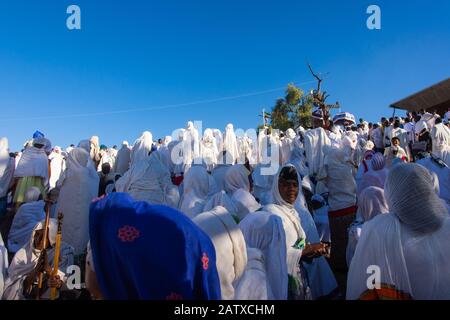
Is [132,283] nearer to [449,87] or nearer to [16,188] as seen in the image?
[16,188]

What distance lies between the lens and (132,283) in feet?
4.73

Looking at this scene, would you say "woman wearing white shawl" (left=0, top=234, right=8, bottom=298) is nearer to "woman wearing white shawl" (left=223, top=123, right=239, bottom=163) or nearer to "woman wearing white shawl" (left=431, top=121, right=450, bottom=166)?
"woman wearing white shawl" (left=223, top=123, right=239, bottom=163)

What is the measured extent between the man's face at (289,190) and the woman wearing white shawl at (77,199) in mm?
3271

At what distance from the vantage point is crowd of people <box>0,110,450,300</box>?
56.3 inches

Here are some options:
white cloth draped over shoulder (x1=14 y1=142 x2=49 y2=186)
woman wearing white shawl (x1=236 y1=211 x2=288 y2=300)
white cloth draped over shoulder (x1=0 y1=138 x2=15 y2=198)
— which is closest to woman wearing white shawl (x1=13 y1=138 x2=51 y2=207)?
white cloth draped over shoulder (x1=14 y1=142 x2=49 y2=186)

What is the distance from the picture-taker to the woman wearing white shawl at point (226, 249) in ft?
6.11

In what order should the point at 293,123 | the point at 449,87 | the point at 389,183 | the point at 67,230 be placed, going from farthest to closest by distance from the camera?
the point at 293,123
the point at 449,87
the point at 67,230
the point at 389,183

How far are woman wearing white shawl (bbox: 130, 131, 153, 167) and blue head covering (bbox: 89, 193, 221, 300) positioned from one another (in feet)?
25.8

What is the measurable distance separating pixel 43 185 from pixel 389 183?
20.9 ft

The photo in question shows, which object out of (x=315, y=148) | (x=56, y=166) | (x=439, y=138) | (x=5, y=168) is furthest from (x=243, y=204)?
(x=439, y=138)

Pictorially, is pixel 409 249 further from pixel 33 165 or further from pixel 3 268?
pixel 33 165

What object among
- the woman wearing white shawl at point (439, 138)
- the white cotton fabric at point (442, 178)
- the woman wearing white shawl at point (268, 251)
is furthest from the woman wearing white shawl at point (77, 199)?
the woman wearing white shawl at point (439, 138)
